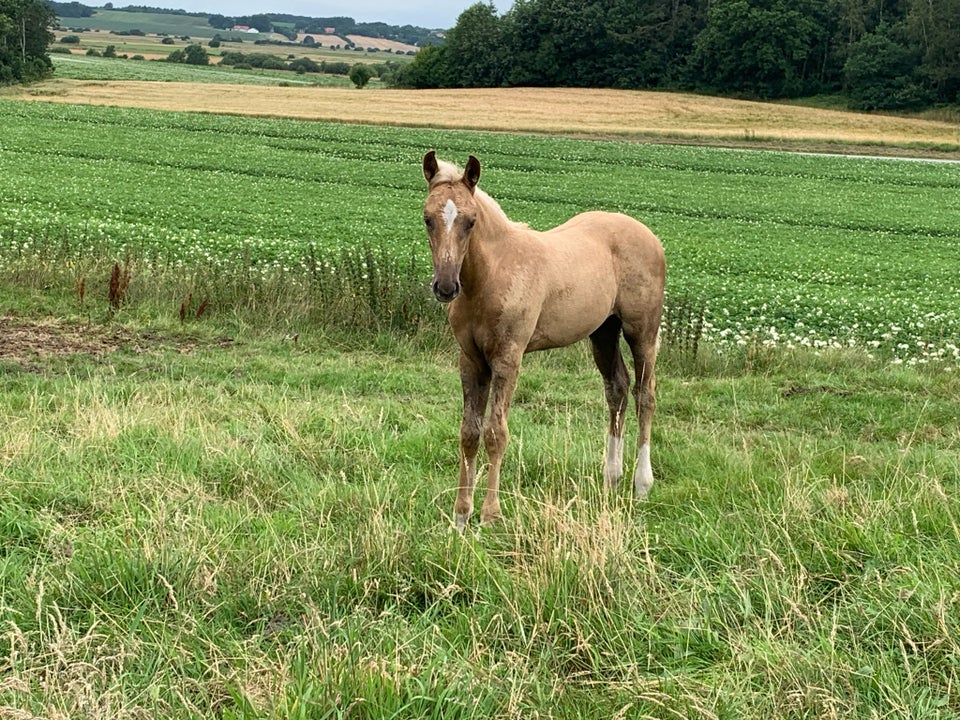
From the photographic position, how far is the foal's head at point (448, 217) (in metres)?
4.85

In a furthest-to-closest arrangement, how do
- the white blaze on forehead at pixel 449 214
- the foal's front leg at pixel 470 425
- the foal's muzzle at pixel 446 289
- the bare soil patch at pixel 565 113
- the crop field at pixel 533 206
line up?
the bare soil patch at pixel 565 113
the crop field at pixel 533 206
the foal's front leg at pixel 470 425
the white blaze on forehead at pixel 449 214
the foal's muzzle at pixel 446 289

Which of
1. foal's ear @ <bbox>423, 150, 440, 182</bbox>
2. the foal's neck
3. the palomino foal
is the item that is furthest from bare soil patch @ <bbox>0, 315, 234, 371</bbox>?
foal's ear @ <bbox>423, 150, 440, 182</bbox>

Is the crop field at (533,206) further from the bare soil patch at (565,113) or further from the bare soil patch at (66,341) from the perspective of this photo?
the bare soil patch at (565,113)

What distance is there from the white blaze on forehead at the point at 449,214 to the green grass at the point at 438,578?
1.67m

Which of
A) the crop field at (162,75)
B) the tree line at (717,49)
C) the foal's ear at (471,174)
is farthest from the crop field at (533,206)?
the tree line at (717,49)

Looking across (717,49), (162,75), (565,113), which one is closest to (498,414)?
(565,113)

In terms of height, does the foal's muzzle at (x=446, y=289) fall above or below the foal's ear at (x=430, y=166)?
below

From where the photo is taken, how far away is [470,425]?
5.78 meters

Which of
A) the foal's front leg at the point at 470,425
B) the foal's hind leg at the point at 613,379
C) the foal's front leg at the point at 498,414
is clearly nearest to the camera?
the foal's front leg at the point at 470,425

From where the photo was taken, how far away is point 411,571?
4.54 metres

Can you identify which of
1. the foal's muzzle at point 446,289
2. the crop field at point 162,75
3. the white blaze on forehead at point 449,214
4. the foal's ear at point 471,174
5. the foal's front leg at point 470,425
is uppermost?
the crop field at point 162,75

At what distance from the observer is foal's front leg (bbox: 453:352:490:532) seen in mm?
5461

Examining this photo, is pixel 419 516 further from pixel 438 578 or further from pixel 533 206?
pixel 533 206

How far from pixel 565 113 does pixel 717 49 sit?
3493 centimetres
